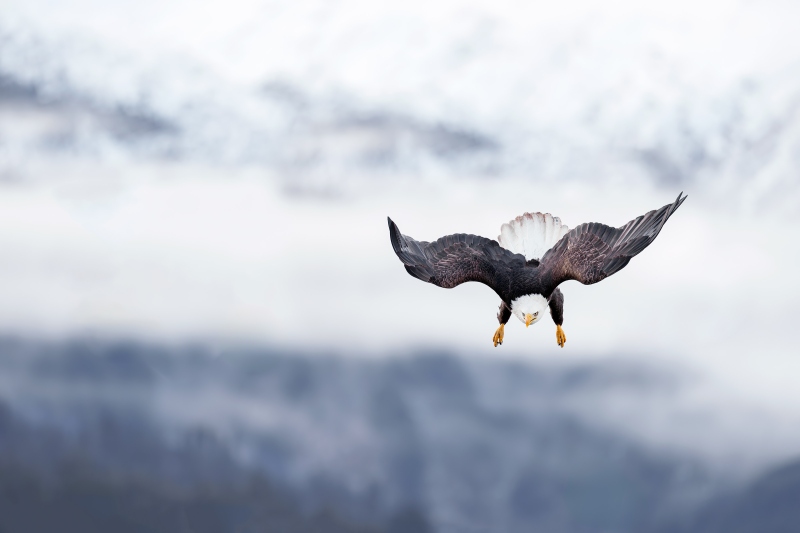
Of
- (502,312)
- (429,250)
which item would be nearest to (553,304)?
(502,312)

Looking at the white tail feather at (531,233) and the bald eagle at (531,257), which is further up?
the white tail feather at (531,233)

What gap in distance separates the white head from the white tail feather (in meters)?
2.12

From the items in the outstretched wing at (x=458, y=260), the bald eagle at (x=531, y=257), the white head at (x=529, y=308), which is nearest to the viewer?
the bald eagle at (x=531, y=257)

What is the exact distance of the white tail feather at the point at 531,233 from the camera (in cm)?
2983

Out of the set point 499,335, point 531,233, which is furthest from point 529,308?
point 531,233

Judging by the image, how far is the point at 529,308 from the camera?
27.6 meters

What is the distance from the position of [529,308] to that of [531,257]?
→ 2416mm

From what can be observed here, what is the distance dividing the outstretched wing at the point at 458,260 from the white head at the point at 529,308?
20.3 inches

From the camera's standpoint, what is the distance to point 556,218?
30.0 m

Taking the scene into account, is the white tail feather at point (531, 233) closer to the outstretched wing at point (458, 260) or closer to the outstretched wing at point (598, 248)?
the outstretched wing at point (458, 260)

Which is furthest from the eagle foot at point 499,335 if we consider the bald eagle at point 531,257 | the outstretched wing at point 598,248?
the outstretched wing at point 598,248

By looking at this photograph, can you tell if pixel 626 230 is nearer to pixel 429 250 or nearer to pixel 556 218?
pixel 556 218

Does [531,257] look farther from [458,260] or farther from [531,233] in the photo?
[458,260]

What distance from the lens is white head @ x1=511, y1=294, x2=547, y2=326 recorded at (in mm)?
27578
